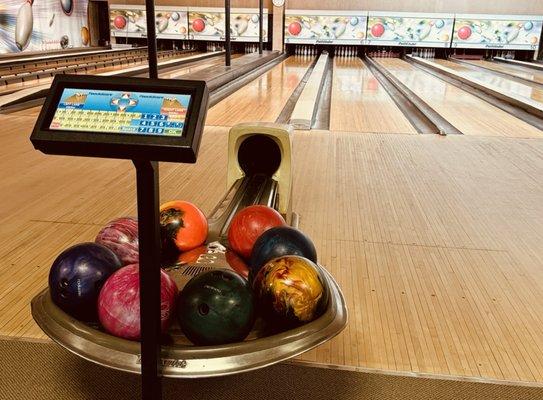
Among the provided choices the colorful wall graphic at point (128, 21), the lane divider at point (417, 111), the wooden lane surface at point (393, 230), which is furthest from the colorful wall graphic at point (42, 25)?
the lane divider at point (417, 111)

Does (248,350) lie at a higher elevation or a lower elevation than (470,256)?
higher

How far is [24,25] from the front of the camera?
7.35 metres

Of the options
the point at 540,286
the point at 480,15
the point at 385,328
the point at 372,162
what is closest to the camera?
the point at 385,328

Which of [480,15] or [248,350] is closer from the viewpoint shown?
[248,350]

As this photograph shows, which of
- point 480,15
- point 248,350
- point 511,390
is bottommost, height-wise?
point 511,390

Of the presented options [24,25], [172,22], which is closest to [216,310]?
[24,25]

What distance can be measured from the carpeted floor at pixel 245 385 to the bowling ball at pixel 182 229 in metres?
0.41

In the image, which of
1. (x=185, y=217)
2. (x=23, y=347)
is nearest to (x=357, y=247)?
(x=185, y=217)

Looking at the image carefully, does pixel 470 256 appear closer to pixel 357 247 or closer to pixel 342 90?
pixel 357 247

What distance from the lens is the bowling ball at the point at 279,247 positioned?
1280 millimetres

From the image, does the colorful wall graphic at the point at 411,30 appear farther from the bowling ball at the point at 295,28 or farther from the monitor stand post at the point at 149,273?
the monitor stand post at the point at 149,273

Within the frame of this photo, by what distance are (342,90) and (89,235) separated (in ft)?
14.0

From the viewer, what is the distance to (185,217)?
1529 mm

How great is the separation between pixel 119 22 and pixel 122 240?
920 centimetres
